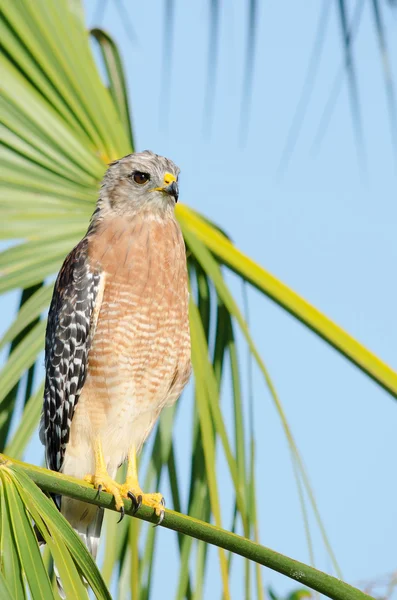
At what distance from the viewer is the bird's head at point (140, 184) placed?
4.10 metres

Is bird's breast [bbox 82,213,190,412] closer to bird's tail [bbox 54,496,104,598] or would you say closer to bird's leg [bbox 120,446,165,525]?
bird's leg [bbox 120,446,165,525]

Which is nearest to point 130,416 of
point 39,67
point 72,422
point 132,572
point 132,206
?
point 72,422

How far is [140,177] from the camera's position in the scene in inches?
164

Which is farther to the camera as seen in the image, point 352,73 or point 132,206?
point 132,206

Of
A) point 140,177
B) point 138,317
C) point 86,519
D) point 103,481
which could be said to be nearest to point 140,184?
point 140,177

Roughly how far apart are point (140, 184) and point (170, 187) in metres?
0.21

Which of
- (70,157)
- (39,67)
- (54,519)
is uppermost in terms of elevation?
(39,67)

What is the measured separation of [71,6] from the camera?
13.4ft

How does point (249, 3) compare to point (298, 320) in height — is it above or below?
above

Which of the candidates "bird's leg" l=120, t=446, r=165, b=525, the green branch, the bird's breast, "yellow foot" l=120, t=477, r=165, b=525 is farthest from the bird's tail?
the green branch

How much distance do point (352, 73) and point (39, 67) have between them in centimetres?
147

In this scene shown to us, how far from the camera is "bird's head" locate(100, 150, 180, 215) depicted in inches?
161

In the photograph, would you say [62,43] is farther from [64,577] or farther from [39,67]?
[64,577]

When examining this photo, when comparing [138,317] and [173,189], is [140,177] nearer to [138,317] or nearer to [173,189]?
[173,189]
